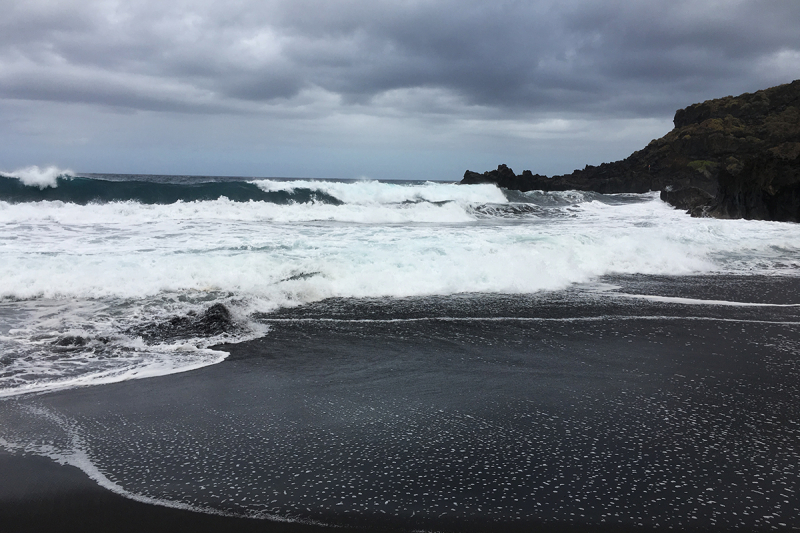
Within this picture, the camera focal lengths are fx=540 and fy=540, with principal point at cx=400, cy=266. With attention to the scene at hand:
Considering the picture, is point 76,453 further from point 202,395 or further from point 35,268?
point 35,268

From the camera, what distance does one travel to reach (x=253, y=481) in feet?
9.57

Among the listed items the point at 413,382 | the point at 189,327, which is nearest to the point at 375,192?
the point at 189,327

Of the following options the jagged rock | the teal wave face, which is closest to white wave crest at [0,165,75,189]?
the teal wave face

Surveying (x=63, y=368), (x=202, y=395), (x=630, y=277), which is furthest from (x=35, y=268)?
(x=630, y=277)

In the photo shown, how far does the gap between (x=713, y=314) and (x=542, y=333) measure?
2.65m

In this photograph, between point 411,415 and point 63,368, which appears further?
point 63,368

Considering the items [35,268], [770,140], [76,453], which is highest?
[770,140]

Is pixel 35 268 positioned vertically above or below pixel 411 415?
above

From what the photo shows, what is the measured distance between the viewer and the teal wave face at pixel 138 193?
24516 millimetres

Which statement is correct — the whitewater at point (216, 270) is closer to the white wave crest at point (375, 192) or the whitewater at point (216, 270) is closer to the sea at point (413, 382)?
the sea at point (413, 382)

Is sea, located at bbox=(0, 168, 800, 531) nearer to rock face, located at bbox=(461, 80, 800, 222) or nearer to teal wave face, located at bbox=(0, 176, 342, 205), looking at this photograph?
teal wave face, located at bbox=(0, 176, 342, 205)

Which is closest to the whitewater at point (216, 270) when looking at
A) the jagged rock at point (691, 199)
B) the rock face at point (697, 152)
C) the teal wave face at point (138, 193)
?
the jagged rock at point (691, 199)

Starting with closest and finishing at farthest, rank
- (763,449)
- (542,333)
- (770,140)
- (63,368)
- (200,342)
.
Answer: (763,449)
(63,368)
(200,342)
(542,333)
(770,140)

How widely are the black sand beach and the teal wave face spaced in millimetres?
22391
